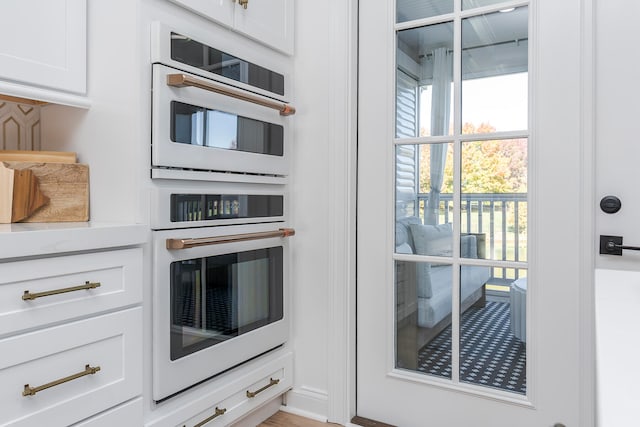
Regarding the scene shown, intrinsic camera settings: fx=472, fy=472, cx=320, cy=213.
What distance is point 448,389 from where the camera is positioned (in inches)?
69.7

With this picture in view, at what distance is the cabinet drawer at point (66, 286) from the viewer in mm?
1044

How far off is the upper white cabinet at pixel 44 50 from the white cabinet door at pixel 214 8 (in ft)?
1.05

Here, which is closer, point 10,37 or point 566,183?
point 10,37

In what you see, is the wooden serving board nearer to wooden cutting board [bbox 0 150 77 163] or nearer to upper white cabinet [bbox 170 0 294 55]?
wooden cutting board [bbox 0 150 77 163]

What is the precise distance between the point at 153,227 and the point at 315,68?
98cm

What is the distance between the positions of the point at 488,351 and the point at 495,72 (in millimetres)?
1009

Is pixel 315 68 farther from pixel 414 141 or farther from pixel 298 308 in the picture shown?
pixel 298 308

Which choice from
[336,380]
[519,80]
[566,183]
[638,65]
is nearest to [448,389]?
[336,380]

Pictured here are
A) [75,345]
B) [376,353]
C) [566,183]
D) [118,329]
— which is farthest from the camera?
[376,353]

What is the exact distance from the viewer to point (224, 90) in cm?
155

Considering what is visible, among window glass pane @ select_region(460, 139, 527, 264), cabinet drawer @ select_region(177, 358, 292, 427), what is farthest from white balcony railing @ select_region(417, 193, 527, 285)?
cabinet drawer @ select_region(177, 358, 292, 427)

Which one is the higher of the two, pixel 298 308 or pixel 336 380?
pixel 298 308

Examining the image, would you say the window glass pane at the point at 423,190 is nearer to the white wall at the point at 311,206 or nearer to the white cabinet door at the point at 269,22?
the white wall at the point at 311,206

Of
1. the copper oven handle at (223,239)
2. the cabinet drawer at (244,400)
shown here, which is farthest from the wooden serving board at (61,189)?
the cabinet drawer at (244,400)
